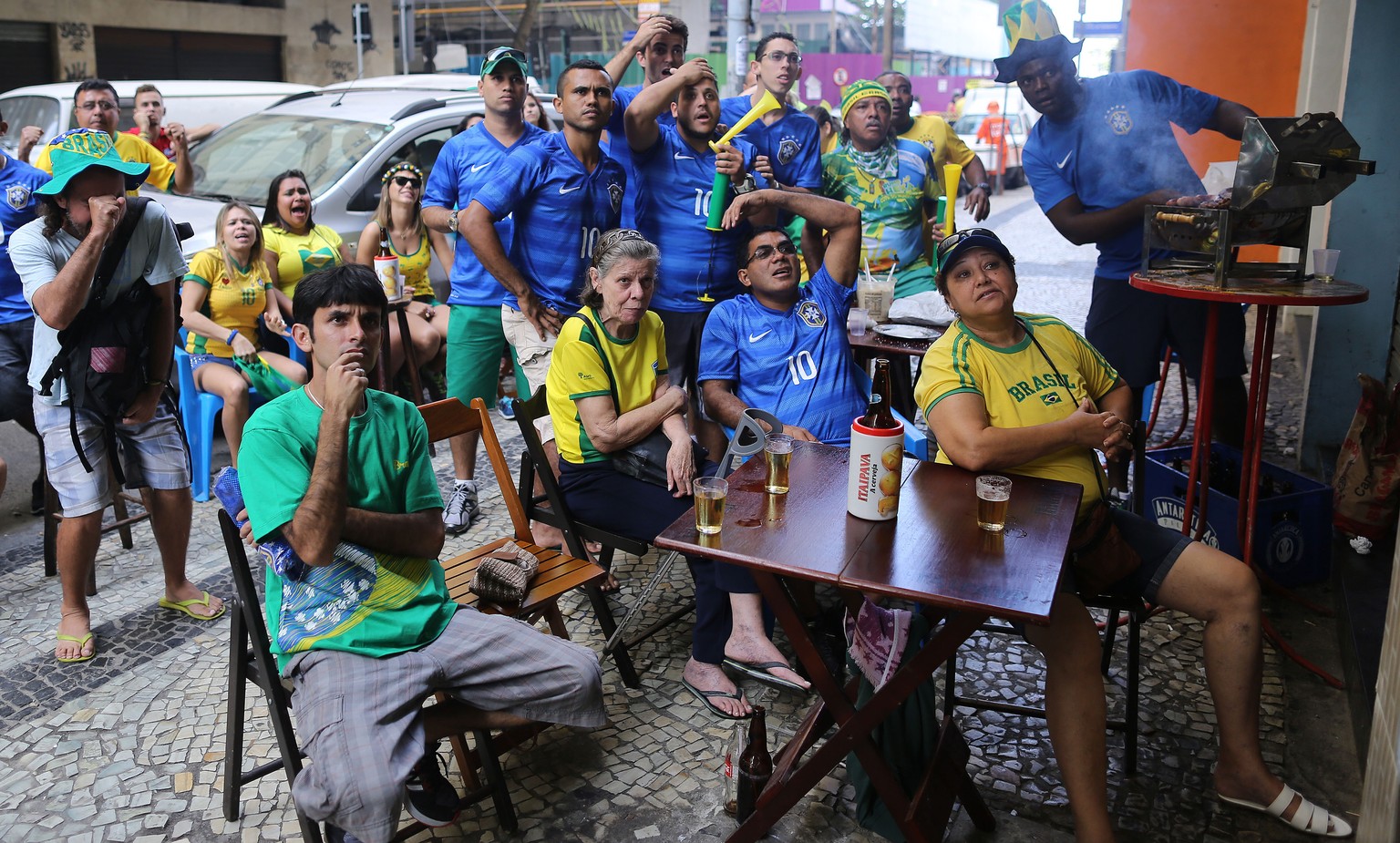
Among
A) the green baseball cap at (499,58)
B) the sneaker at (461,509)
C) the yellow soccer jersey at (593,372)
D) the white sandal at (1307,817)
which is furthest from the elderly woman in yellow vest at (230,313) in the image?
the white sandal at (1307,817)

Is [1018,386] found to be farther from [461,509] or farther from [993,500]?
[461,509]

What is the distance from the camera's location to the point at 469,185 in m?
4.90

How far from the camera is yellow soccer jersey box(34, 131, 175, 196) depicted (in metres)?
6.51

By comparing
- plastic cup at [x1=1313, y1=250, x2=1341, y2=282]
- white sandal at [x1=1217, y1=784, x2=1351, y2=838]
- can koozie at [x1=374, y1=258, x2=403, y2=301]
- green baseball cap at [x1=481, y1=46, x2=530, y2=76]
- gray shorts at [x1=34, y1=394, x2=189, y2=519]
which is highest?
green baseball cap at [x1=481, y1=46, x2=530, y2=76]

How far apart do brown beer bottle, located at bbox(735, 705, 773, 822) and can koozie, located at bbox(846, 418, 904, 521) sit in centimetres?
57

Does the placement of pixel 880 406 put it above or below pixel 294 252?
below

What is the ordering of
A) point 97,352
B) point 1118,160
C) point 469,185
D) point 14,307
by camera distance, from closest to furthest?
point 97,352 < point 14,307 < point 1118,160 < point 469,185

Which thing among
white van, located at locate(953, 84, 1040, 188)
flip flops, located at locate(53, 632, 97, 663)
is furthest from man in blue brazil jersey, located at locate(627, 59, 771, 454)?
white van, located at locate(953, 84, 1040, 188)

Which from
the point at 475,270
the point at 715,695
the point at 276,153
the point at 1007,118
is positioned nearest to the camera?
the point at 715,695

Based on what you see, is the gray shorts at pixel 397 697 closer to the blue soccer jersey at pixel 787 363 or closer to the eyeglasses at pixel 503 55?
the blue soccer jersey at pixel 787 363

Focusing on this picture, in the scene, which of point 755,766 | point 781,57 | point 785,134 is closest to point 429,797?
point 755,766

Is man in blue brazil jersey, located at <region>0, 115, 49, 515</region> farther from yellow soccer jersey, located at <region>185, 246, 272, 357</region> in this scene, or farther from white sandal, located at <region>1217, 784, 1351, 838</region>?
white sandal, located at <region>1217, 784, 1351, 838</region>

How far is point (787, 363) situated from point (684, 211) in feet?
3.58

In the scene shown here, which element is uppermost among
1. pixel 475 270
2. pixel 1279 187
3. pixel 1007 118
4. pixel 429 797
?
pixel 1007 118
